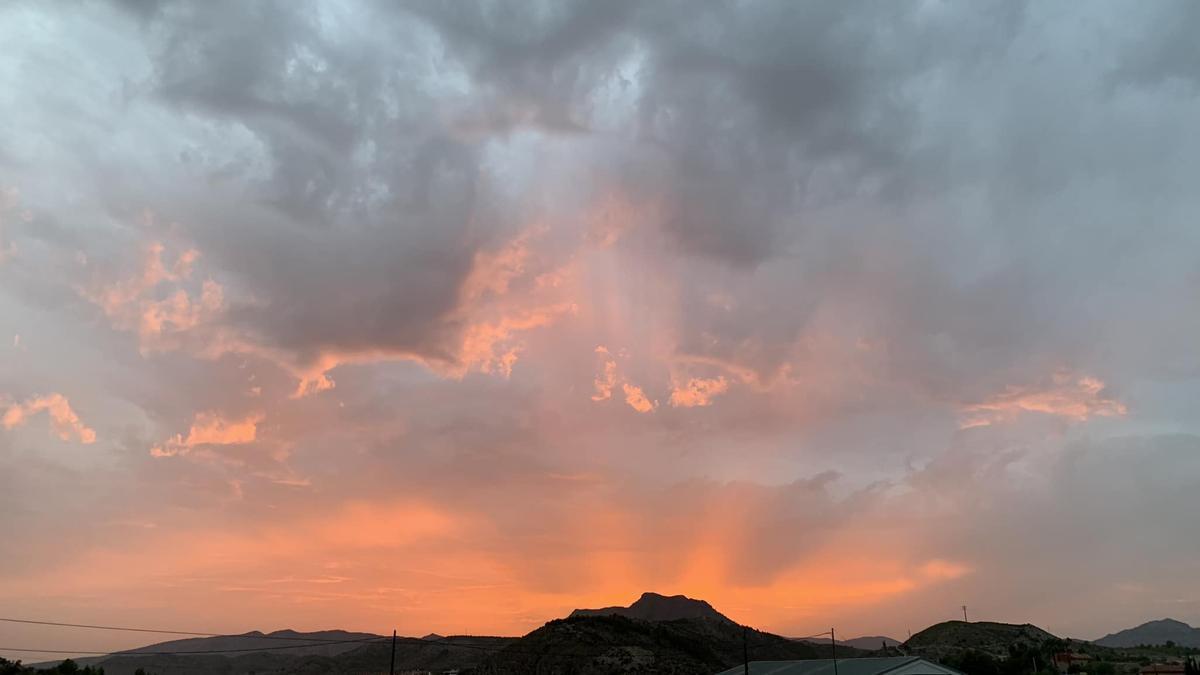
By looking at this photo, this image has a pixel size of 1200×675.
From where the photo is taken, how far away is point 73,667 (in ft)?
308

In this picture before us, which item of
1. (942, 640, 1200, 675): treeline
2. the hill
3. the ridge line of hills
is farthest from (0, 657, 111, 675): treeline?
(942, 640, 1200, 675): treeline

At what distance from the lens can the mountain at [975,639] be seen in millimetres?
152875

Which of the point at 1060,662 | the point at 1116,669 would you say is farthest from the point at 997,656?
the point at 1116,669

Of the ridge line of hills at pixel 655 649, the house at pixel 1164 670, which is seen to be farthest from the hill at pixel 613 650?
the house at pixel 1164 670

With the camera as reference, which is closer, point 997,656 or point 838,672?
point 838,672

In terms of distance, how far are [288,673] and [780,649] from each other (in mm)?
113481

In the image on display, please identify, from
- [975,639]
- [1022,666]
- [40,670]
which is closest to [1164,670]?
[1022,666]

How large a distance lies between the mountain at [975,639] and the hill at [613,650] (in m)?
36.0

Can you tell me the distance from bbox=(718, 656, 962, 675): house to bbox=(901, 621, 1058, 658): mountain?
63917 mm

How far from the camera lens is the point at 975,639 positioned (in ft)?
533

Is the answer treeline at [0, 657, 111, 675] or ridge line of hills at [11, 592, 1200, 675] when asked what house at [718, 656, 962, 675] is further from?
treeline at [0, 657, 111, 675]

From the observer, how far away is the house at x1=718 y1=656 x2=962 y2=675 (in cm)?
7138

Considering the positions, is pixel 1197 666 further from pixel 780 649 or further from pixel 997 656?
pixel 780 649

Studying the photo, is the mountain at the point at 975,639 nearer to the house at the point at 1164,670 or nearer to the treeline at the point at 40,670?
the house at the point at 1164,670
